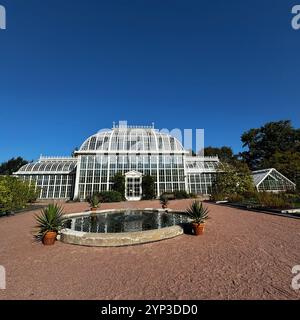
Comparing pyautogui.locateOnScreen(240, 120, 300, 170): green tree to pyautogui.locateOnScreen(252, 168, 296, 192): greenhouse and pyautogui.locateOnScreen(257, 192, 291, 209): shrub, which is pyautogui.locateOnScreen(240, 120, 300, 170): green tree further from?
pyautogui.locateOnScreen(257, 192, 291, 209): shrub

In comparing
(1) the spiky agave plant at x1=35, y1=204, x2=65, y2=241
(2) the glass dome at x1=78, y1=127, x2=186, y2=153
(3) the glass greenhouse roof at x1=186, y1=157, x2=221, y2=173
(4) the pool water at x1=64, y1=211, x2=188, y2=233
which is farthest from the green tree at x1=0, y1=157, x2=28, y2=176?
(1) the spiky agave plant at x1=35, y1=204, x2=65, y2=241

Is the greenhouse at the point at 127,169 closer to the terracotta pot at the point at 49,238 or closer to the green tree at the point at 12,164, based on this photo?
the terracotta pot at the point at 49,238

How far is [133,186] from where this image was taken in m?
27.7

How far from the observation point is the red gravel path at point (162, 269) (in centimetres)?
359

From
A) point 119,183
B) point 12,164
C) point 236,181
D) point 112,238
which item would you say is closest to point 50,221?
point 112,238

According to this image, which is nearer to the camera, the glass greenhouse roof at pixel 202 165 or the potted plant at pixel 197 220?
the potted plant at pixel 197 220

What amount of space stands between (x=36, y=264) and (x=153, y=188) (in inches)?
887

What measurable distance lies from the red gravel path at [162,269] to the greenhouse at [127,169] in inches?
818

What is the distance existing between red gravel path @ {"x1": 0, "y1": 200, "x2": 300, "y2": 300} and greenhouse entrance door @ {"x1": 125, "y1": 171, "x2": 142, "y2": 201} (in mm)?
20018

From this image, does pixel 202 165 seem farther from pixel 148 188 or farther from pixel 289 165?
pixel 289 165

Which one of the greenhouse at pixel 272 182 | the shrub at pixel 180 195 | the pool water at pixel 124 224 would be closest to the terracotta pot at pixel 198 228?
the pool water at pixel 124 224

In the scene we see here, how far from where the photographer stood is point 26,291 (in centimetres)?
376
